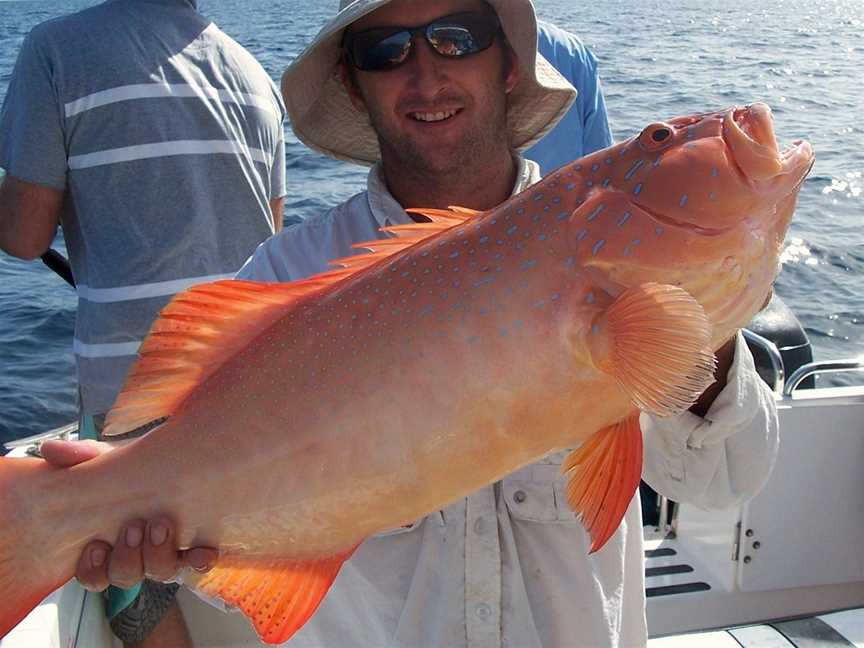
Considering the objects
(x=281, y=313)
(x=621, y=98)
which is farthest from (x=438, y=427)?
(x=621, y=98)

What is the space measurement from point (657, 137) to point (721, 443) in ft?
3.00

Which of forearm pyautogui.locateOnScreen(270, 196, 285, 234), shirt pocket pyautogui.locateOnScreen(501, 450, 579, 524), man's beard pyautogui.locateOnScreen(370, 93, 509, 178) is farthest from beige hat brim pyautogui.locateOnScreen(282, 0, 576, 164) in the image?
shirt pocket pyautogui.locateOnScreen(501, 450, 579, 524)

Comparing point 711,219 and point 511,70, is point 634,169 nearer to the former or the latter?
point 711,219

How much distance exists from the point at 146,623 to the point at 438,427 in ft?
8.21

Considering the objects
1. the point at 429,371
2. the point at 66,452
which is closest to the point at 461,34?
the point at 429,371

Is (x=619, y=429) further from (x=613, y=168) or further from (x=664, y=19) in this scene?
(x=664, y=19)

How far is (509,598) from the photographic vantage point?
2492 millimetres

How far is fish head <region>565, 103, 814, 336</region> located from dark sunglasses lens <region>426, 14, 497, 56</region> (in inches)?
42.1

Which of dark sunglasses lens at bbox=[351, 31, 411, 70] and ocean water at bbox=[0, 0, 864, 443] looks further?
ocean water at bbox=[0, 0, 864, 443]

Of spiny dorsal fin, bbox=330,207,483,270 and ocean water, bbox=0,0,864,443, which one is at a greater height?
spiny dorsal fin, bbox=330,207,483,270

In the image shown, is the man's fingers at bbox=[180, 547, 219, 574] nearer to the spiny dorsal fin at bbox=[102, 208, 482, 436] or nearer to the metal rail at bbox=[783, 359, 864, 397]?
the spiny dorsal fin at bbox=[102, 208, 482, 436]

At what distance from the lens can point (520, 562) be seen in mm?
2535

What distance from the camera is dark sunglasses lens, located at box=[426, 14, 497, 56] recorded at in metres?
2.74

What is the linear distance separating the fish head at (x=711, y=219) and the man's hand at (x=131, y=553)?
105cm
